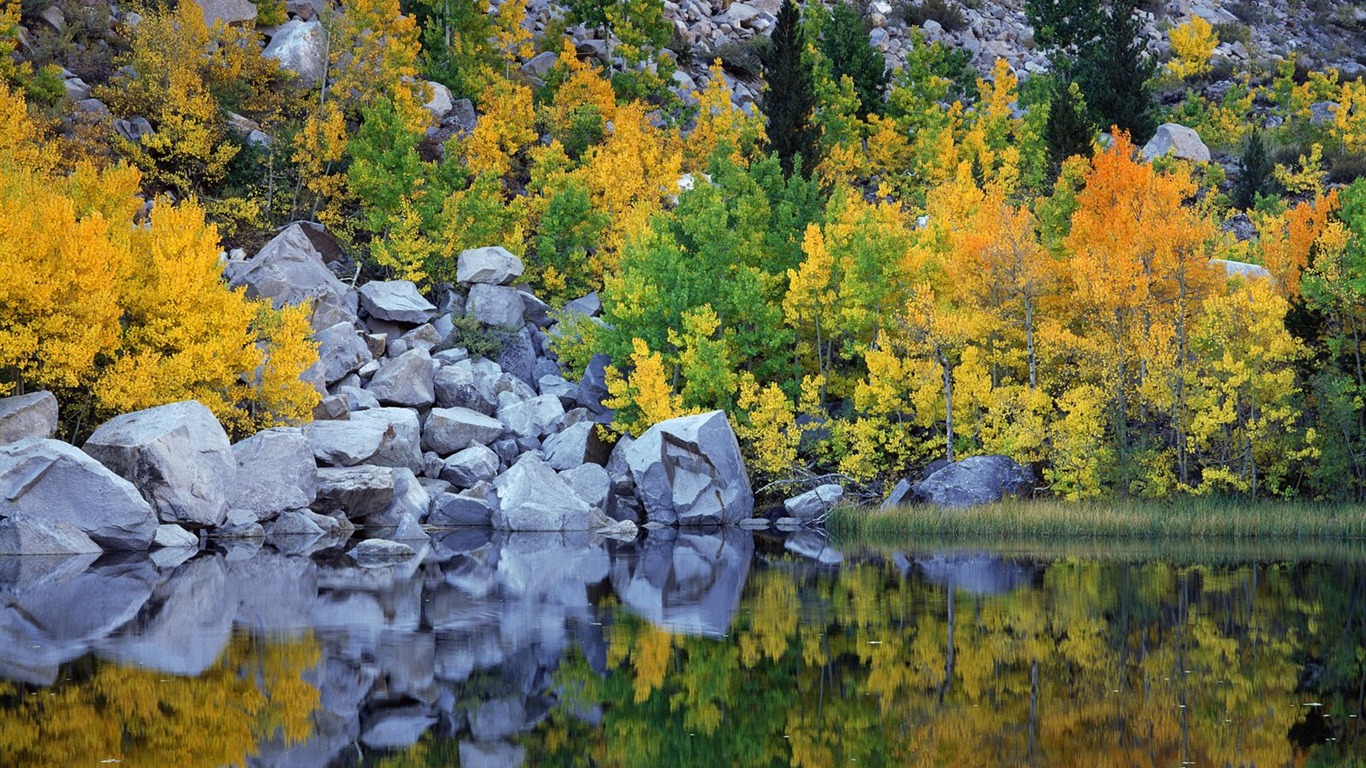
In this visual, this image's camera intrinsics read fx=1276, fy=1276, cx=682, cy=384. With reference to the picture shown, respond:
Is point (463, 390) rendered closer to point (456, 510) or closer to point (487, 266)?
point (456, 510)

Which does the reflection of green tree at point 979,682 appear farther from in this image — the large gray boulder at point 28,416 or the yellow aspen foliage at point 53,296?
the yellow aspen foliage at point 53,296

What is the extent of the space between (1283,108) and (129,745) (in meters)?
81.3

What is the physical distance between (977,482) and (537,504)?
1324cm

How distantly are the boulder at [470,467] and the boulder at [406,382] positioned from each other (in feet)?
11.0

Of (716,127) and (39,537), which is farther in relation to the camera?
(716,127)

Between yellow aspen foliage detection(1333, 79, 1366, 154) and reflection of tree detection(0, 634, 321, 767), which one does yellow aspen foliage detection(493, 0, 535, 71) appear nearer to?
yellow aspen foliage detection(1333, 79, 1366, 154)

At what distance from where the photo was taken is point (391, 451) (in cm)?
4006

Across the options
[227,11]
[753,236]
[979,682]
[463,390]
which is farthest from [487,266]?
[979,682]

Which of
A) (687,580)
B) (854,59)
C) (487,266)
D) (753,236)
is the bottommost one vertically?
(487,266)

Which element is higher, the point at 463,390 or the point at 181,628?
the point at 181,628

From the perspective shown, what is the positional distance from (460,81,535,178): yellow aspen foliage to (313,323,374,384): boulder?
13828 millimetres

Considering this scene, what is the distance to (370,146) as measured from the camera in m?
54.3

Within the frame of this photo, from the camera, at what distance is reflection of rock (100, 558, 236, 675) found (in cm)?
1498

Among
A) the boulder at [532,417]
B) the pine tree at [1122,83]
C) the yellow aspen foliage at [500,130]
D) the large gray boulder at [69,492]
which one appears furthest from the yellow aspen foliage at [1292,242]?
the large gray boulder at [69,492]
